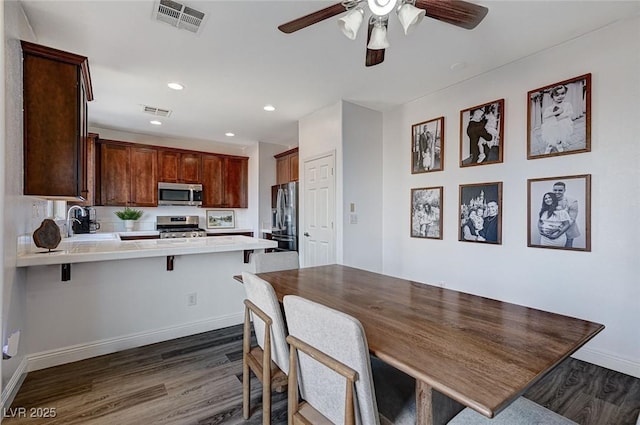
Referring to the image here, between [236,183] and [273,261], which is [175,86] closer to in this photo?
[273,261]

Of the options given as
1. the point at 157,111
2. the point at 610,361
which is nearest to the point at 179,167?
the point at 157,111

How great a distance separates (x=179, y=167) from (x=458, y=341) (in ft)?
18.1

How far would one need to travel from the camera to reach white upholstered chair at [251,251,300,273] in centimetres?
233

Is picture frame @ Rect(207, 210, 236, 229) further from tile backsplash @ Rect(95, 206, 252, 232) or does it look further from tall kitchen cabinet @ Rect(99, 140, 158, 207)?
tall kitchen cabinet @ Rect(99, 140, 158, 207)

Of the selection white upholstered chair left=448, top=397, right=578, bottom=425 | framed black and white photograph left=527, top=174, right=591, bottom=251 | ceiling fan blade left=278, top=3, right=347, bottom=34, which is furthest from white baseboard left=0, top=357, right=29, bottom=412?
framed black and white photograph left=527, top=174, right=591, bottom=251

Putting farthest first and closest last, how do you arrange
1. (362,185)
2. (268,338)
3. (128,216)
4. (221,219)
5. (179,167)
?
(221,219) → (179,167) → (128,216) → (362,185) → (268,338)

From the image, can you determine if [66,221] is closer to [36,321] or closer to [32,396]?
[36,321]

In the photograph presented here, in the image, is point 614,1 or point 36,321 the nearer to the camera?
point 614,1

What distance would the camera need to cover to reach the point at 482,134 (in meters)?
3.00

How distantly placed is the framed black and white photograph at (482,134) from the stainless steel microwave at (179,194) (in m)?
4.54

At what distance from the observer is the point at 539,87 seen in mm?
2611

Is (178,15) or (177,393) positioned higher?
(178,15)

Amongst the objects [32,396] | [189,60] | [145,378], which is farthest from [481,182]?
[32,396]

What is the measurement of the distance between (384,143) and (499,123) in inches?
57.3
